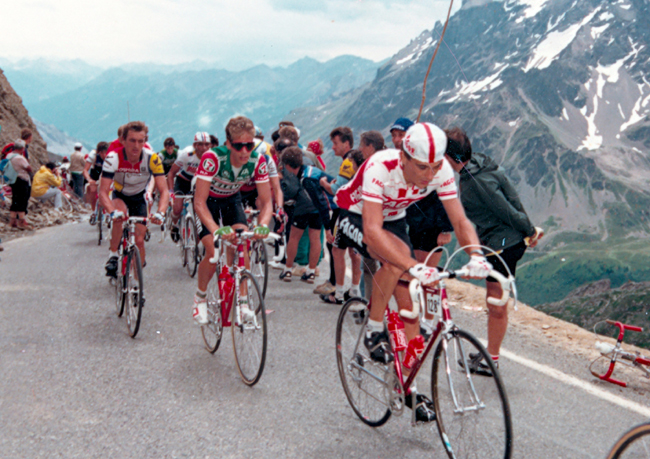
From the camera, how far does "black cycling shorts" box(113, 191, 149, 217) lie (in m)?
7.05

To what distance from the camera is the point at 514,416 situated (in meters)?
4.04

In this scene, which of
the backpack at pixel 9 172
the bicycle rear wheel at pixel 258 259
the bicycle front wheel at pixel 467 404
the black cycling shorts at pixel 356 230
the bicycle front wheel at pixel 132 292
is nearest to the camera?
the bicycle front wheel at pixel 467 404

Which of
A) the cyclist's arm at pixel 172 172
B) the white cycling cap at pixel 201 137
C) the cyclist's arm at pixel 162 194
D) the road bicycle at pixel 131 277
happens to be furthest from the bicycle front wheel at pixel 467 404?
the cyclist's arm at pixel 172 172

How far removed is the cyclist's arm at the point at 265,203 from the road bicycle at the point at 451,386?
151 centimetres

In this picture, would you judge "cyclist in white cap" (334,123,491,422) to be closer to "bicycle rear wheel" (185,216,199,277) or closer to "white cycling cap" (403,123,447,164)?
"white cycling cap" (403,123,447,164)

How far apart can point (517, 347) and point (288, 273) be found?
12.7ft

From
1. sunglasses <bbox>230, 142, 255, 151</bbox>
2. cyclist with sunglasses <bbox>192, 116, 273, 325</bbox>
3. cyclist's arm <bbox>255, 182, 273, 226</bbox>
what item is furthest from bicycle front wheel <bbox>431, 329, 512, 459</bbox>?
sunglasses <bbox>230, 142, 255, 151</bbox>

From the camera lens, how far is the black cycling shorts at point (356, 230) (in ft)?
13.1

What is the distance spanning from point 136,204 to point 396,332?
483 centimetres

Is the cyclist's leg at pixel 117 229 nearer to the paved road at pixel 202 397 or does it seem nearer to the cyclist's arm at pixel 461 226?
the paved road at pixel 202 397

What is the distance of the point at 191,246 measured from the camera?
8.72 metres

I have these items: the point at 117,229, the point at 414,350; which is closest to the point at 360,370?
the point at 414,350

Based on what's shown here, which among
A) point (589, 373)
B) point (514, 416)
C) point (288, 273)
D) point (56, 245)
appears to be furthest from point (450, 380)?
point (56, 245)

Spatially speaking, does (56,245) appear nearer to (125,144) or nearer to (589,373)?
(125,144)
